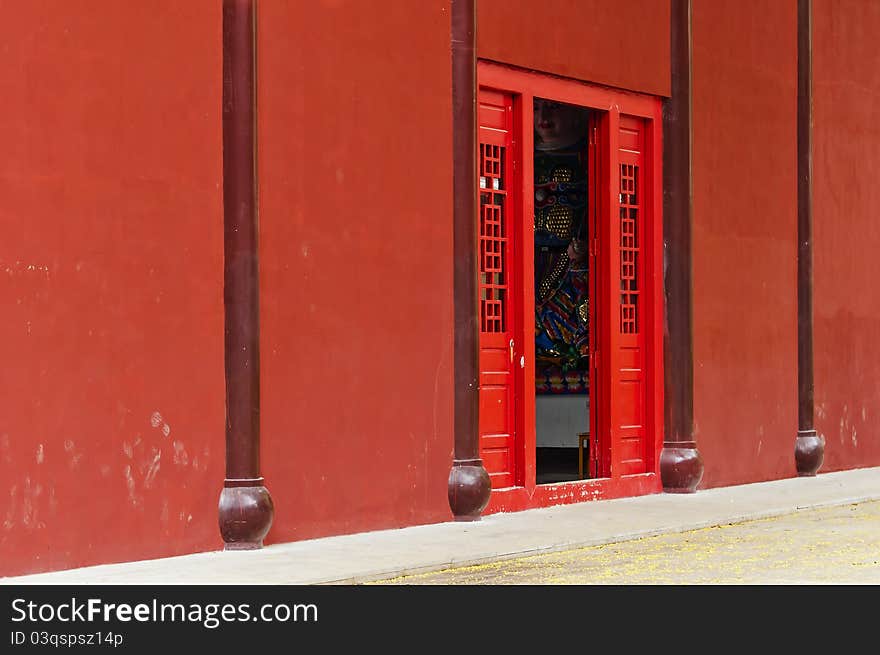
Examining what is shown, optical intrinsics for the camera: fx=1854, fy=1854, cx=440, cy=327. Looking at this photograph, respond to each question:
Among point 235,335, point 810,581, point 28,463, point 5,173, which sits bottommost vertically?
point 810,581

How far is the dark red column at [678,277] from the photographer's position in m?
15.3

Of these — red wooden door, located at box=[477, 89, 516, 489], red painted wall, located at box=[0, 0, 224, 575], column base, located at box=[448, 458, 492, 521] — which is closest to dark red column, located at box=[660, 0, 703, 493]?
red wooden door, located at box=[477, 89, 516, 489]

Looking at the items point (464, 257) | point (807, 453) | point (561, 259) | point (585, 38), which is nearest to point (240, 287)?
point (464, 257)

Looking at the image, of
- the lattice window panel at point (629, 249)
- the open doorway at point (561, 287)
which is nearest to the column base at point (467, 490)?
the lattice window panel at point (629, 249)

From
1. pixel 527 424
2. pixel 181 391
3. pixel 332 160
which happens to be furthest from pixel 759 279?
pixel 181 391

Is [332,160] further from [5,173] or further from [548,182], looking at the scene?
[548,182]

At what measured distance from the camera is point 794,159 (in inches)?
683

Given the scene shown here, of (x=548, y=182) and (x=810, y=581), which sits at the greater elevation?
(x=548, y=182)

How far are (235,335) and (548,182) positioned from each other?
282 inches

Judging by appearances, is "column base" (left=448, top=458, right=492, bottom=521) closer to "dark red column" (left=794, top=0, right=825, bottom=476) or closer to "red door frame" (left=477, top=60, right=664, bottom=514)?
"red door frame" (left=477, top=60, right=664, bottom=514)

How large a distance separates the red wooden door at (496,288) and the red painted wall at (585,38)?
395mm

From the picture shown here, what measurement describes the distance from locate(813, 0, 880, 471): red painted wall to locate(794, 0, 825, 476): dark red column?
0.97 ft
